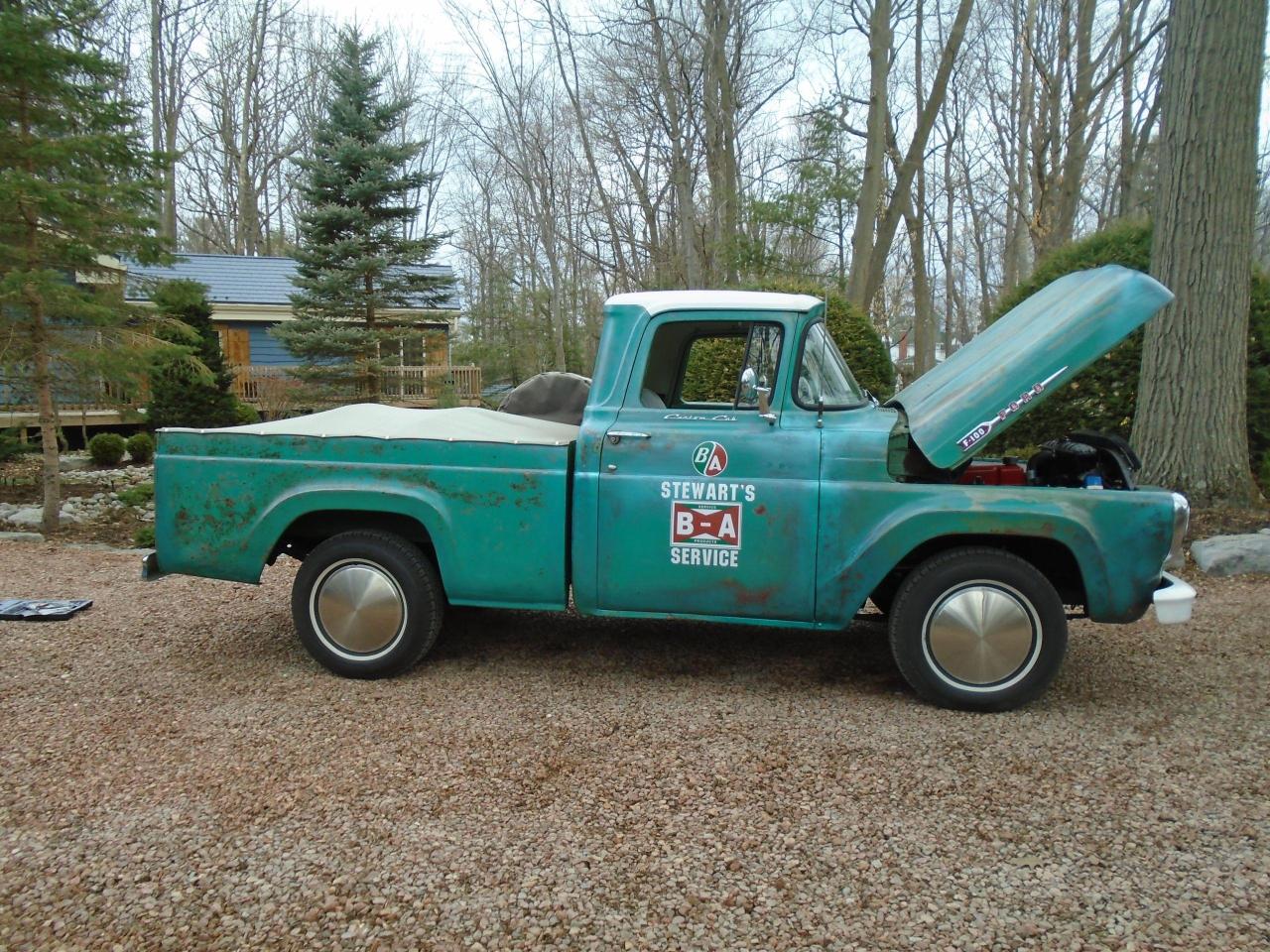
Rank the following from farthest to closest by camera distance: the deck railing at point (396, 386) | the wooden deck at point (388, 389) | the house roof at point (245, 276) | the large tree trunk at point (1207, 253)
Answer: the house roof at point (245, 276), the deck railing at point (396, 386), the wooden deck at point (388, 389), the large tree trunk at point (1207, 253)

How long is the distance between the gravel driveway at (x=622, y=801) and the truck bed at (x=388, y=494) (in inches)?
23.6

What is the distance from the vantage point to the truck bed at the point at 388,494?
4.24 m

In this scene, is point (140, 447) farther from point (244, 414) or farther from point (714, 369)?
point (714, 369)

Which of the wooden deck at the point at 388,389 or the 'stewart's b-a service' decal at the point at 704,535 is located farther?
the wooden deck at the point at 388,389

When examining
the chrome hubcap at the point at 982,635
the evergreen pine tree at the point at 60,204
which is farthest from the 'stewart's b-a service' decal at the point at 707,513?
the evergreen pine tree at the point at 60,204

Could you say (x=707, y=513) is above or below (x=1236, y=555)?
above

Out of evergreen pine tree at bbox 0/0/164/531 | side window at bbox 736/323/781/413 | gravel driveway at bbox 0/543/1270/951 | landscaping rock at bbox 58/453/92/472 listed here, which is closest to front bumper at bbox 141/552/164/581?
gravel driveway at bbox 0/543/1270/951

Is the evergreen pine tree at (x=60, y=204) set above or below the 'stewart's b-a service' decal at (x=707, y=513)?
above

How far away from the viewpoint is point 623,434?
13.8 ft

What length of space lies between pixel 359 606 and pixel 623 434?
1.58 metres

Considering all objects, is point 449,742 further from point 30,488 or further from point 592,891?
point 30,488

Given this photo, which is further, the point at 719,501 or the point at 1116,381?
the point at 1116,381

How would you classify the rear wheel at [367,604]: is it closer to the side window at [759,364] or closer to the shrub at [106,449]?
the side window at [759,364]

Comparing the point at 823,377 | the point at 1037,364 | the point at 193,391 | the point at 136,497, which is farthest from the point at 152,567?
the point at 193,391
